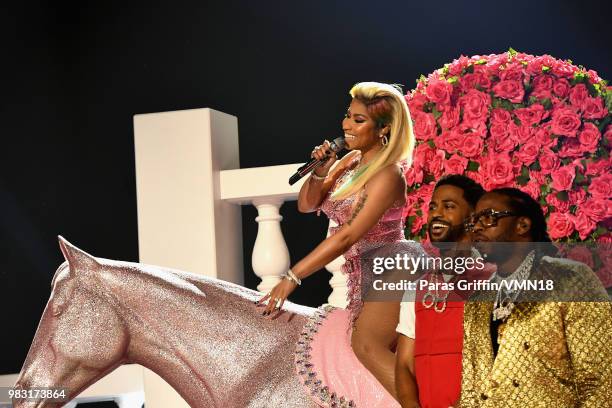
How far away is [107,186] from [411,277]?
3.42 metres

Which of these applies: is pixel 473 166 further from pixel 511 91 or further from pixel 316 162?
pixel 316 162

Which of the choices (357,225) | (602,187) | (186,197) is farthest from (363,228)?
(186,197)

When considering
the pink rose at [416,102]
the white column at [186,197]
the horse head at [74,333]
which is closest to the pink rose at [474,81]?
the pink rose at [416,102]

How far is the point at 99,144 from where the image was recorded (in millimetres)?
6727

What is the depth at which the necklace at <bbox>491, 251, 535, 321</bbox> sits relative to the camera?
9.95 feet

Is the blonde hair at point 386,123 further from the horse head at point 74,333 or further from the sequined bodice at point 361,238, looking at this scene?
the horse head at point 74,333

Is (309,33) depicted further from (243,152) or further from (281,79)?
(243,152)

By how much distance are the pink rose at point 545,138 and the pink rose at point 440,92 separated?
10.7 inches

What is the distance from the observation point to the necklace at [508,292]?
3.03m

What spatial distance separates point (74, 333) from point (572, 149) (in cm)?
142

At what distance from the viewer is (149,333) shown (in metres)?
3.63

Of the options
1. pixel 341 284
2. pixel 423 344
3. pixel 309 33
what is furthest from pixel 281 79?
pixel 423 344

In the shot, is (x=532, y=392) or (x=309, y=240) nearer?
(x=532, y=392)

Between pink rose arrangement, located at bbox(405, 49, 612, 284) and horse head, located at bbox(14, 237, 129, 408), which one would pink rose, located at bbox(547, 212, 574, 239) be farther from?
horse head, located at bbox(14, 237, 129, 408)
